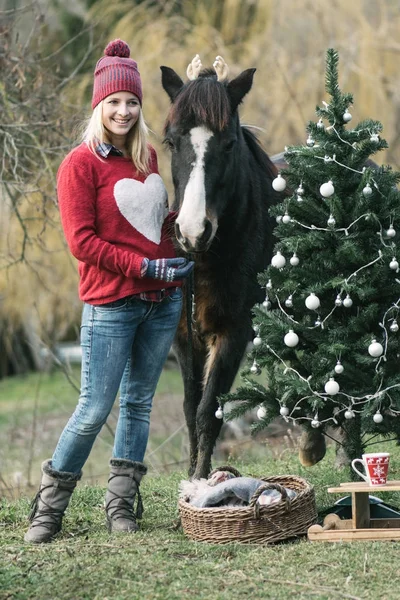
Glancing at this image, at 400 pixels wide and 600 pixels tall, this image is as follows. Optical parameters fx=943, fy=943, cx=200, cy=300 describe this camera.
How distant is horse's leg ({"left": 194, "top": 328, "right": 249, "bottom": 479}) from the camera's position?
5109 millimetres

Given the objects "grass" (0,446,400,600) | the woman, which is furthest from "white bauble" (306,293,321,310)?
"grass" (0,446,400,600)

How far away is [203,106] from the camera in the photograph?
4.75 m

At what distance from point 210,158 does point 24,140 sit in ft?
10.8

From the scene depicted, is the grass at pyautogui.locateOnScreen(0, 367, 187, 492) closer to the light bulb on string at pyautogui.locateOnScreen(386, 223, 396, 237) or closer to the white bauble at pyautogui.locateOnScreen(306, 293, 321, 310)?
the white bauble at pyautogui.locateOnScreen(306, 293, 321, 310)

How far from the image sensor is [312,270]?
454cm

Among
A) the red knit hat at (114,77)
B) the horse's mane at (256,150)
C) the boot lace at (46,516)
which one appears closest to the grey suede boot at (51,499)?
the boot lace at (46,516)

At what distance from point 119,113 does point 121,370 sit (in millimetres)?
1168

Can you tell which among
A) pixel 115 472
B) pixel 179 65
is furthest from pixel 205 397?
pixel 179 65

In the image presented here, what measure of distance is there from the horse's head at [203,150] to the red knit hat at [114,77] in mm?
485

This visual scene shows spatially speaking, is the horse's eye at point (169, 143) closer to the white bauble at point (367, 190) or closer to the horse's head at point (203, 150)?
the horse's head at point (203, 150)

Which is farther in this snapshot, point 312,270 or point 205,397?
point 205,397

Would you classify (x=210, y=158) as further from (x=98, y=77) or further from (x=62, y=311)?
(x=62, y=311)

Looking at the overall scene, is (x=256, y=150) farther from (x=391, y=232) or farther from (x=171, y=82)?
(x=391, y=232)

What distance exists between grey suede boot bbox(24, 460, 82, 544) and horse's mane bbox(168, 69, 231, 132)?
1.85m
